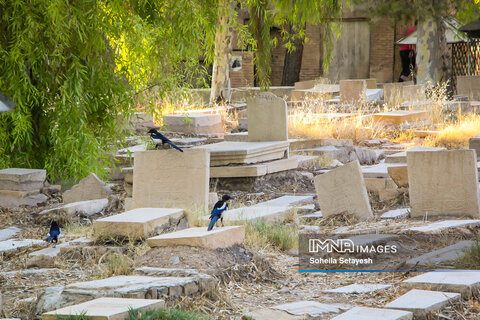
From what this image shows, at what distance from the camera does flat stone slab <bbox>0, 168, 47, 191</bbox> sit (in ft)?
30.9

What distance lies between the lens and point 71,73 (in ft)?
31.2

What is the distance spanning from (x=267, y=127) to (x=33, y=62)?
377 centimetres

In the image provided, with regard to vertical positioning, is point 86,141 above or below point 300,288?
above

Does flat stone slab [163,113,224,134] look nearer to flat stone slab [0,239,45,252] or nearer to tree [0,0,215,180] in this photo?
tree [0,0,215,180]

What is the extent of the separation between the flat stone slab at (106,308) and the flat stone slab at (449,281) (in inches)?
72.6

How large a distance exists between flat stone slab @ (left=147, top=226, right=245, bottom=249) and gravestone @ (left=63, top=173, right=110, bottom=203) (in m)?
3.68

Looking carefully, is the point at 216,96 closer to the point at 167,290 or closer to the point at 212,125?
the point at 212,125

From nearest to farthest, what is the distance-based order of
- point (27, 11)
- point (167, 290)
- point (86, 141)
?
1. point (167, 290)
2. point (27, 11)
3. point (86, 141)

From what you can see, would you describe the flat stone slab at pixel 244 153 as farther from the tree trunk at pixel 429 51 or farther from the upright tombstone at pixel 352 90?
the tree trunk at pixel 429 51

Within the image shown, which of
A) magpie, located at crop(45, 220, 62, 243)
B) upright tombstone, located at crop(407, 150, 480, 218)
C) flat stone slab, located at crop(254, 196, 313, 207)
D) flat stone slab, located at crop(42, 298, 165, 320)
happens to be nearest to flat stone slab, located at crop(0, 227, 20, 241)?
magpie, located at crop(45, 220, 62, 243)

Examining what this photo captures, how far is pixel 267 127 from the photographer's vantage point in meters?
11.5

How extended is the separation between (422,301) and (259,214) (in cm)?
330

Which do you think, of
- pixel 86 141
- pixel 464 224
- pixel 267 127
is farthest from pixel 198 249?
pixel 267 127

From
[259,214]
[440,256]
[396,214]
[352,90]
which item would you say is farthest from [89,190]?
[352,90]
